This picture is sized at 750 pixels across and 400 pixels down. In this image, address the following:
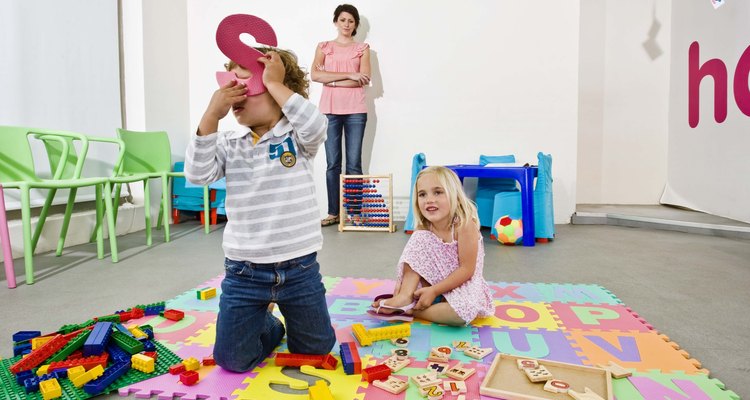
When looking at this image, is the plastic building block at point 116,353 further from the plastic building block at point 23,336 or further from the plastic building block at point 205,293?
the plastic building block at point 205,293

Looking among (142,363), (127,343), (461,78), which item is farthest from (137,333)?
(461,78)

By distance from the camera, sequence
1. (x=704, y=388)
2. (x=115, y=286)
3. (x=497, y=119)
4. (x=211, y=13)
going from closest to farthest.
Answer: (x=704, y=388) → (x=115, y=286) → (x=497, y=119) → (x=211, y=13)

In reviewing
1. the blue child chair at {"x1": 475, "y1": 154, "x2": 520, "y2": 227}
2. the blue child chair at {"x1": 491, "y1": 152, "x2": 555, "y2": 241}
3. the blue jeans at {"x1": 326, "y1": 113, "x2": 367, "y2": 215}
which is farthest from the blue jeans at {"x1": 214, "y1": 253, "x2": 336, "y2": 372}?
the blue jeans at {"x1": 326, "y1": 113, "x2": 367, "y2": 215}

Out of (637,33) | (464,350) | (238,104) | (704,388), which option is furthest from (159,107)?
(637,33)

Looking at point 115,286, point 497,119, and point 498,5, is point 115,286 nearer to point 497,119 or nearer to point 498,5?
point 497,119

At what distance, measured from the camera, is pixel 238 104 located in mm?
1190

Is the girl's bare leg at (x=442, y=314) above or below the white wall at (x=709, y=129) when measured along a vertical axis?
below

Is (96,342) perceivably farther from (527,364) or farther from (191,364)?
(527,364)

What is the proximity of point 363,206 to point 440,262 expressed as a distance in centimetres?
209

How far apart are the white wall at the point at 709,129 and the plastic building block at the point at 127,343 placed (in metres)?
3.86

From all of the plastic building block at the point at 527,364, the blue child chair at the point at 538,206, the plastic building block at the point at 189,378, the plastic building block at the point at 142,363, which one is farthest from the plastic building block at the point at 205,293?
the blue child chair at the point at 538,206

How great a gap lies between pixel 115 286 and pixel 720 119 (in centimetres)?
419

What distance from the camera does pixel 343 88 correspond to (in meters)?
3.62

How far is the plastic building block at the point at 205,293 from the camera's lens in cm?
179
